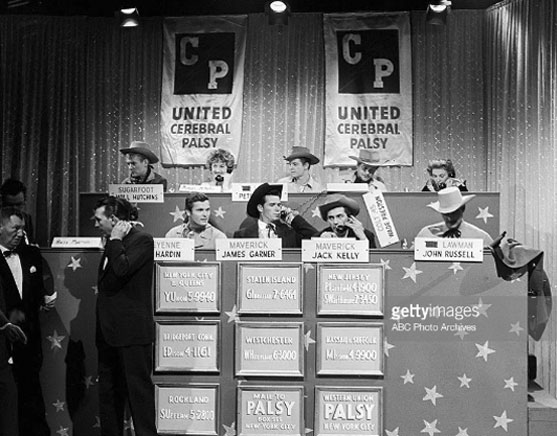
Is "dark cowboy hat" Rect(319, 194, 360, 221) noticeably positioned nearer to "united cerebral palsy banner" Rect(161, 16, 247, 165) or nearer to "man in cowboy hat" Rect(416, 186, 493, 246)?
"man in cowboy hat" Rect(416, 186, 493, 246)

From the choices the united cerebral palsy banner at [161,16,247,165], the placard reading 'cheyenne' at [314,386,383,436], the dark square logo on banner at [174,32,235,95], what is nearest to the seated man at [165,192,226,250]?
the placard reading 'cheyenne' at [314,386,383,436]

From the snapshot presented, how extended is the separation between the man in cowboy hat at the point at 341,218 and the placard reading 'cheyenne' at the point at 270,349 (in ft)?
2.83

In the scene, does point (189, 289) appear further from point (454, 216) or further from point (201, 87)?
point (201, 87)

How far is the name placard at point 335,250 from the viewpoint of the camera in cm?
597

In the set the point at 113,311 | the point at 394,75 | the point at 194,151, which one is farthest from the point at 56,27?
the point at 113,311

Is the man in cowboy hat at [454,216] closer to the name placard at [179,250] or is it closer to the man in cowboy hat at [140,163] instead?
the name placard at [179,250]

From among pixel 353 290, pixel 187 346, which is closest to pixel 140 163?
pixel 187 346

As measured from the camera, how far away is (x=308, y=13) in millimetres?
10570

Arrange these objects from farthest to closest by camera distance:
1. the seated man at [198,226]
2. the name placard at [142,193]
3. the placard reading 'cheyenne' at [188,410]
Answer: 1. the name placard at [142,193]
2. the seated man at [198,226]
3. the placard reading 'cheyenne' at [188,410]

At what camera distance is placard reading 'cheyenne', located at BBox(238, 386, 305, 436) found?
19.5ft

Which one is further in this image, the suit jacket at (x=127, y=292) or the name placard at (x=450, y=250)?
the name placard at (x=450, y=250)

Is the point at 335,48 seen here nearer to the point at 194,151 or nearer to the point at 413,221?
the point at 194,151

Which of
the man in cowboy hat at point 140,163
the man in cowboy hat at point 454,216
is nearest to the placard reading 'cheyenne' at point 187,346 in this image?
the man in cowboy hat at point 454,216

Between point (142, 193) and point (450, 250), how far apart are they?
268 centimetres
